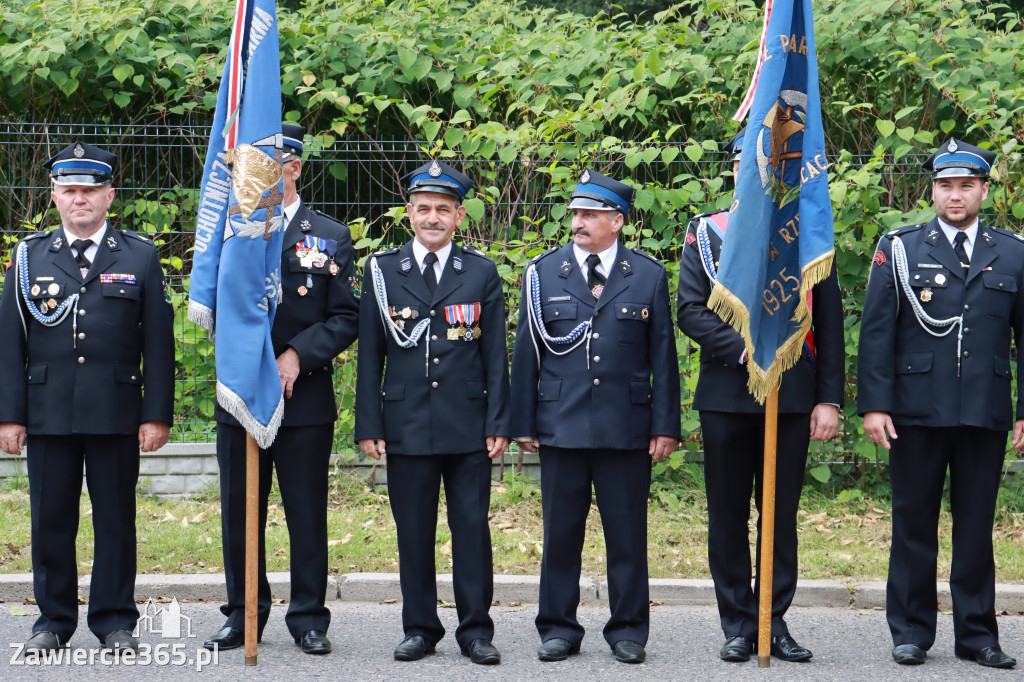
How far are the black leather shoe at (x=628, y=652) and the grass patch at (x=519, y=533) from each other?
1.29m

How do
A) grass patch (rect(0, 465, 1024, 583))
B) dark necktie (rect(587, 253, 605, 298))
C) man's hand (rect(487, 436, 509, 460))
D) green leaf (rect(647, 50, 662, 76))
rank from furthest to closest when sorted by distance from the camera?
green leaf (rect(647, 50, 662, 76))
grass patch (rect(0, 465, 1024, 583))
dark necktie (rect(587, 253, 605, 298))
man's hand (rect(487, 436, 509, 460))

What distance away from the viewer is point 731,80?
29.2ft

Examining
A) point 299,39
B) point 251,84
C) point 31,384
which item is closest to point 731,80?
point 299,39

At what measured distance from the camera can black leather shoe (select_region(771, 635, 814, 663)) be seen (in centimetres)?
501

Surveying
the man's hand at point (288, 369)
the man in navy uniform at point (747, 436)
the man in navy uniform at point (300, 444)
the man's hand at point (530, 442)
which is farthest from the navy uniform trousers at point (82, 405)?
the man in navy uniform at point (747, 436)

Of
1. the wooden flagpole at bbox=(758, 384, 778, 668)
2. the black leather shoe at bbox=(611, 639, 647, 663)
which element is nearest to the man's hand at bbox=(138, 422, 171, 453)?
the black leather shoe at bbox=(611, 639, 647, 663)

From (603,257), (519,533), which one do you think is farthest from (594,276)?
(519,533)

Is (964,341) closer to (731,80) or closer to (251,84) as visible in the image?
(251,84)

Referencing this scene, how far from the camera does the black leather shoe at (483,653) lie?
498 cm

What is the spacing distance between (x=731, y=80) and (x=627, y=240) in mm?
1941

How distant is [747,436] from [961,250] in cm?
130

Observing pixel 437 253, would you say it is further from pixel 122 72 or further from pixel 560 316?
pixel 122 72

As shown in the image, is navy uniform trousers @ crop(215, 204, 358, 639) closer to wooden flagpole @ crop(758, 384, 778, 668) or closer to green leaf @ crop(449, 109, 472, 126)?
wooden flagpole @ crop(758, 384, 778, 668)

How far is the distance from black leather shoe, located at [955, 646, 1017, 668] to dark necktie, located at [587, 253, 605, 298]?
2339mm
